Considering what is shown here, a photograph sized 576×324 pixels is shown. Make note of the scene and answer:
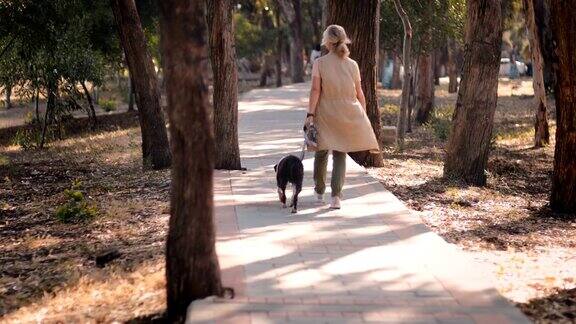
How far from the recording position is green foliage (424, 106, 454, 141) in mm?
20500

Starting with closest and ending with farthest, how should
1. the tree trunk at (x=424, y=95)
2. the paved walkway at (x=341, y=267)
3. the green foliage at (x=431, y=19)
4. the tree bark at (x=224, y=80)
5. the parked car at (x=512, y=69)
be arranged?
the paved walkway at (x=341, y=267) → the tree bark at (x=224, y=80) → the green foliage at (x=431, y=19) → the tree trunk at (x=424, y=95) → the parked car at (x=512, y=69)

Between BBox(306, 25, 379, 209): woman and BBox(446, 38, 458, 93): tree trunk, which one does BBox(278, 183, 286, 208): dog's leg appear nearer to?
BBox(306, 25, 379, 209): woman

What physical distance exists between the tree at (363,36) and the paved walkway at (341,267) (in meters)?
2.85

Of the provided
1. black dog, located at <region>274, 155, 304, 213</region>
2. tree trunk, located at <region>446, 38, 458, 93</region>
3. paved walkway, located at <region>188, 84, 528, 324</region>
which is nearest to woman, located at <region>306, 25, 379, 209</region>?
black dog, located at <region>274, 155, 304, 213</region>

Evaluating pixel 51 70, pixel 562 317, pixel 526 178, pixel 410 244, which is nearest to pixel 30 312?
pixel 410 244

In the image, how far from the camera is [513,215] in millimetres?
9906

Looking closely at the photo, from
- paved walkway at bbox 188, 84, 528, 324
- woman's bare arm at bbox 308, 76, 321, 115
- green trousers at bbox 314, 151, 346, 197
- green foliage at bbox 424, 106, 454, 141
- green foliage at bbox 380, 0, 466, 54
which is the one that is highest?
green foliage at bbox 380, 0, 466, 54

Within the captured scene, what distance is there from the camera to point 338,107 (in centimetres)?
844

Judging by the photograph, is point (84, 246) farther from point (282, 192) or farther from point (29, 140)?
point (29, 140)

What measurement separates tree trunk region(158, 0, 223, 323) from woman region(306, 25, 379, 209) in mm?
3064

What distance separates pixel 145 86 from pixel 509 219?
6602mm

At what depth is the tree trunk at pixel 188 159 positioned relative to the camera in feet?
17.3

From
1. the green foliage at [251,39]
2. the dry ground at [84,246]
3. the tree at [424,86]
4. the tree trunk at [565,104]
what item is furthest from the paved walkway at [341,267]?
the green foliage at [251,39]

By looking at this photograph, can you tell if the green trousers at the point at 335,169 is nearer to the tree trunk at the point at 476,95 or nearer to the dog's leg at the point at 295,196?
the dog's leg at the point at 295,196
